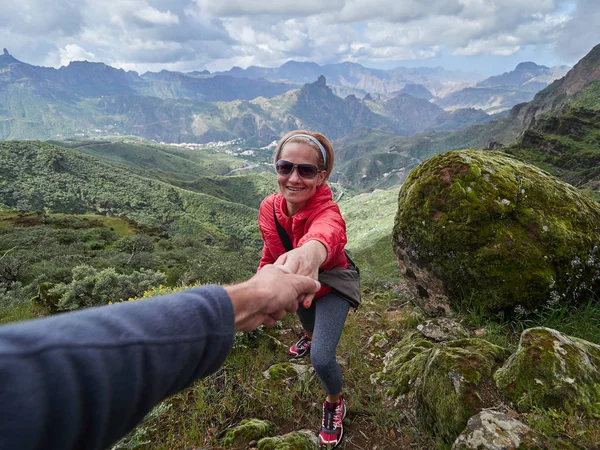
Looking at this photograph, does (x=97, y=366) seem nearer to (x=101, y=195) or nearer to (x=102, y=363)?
(x=102, y=363)

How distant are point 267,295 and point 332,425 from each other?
3029mm

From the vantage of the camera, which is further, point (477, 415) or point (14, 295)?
point (14, 295)

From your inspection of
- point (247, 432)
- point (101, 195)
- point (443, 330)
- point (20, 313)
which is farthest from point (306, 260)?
point (101, 195)

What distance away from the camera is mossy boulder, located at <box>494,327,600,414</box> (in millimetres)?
3291

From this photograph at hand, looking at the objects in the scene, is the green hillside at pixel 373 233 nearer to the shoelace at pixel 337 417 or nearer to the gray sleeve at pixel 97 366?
the shoelace at pixel 337 417

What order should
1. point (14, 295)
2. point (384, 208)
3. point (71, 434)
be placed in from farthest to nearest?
1. point (384, 208)
2. point (14, 295)
3. point (71, 434)

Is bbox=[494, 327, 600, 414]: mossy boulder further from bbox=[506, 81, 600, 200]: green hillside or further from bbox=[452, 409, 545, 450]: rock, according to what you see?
bbox=[506, 81, 600, 200]: green hillside

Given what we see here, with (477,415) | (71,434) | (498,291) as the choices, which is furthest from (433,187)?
(71,434)

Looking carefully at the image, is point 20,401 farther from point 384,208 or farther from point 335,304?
point 384,208

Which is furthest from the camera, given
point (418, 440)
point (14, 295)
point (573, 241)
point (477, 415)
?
point (14, 295)

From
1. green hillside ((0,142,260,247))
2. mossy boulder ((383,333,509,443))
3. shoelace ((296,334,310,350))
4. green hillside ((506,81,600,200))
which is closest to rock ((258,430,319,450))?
mossy boulder ((383,333,509,443))

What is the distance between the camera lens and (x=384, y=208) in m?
148

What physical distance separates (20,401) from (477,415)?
12.5ft

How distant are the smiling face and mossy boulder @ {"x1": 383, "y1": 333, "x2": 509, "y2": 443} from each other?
271 centimetres
